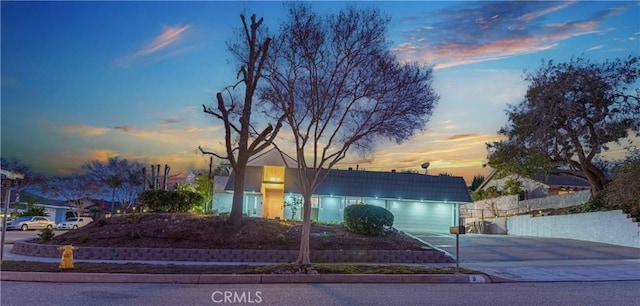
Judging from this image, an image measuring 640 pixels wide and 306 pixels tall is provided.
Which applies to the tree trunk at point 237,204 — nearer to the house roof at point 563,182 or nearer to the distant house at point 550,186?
the distant house at point 550,186

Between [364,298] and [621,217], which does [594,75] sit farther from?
[364,298]

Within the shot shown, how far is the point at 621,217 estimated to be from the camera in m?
22.7

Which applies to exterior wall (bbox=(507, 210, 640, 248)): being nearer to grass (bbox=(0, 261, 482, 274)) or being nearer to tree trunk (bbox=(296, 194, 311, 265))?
grass (bbox=(0, 261, 482, 274))

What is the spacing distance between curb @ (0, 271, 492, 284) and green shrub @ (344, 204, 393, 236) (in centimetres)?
672

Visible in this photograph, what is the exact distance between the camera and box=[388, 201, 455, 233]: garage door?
33812 mm

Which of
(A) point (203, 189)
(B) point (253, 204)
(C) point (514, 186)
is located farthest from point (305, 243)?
(C) point (514, 186)

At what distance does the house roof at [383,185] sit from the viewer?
32.8 meters

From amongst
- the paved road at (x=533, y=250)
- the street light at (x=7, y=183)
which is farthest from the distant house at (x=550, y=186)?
the street light at (x=7, y=183)

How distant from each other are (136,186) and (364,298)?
4009cm

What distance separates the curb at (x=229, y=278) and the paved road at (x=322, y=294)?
52 cm

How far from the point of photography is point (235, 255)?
16.5 meters

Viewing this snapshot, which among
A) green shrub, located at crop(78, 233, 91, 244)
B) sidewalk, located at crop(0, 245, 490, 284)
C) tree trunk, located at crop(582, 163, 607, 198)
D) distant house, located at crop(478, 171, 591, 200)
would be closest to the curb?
sidewalk, located at crop(0, 245, 490, 284)

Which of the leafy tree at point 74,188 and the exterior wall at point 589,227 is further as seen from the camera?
the leafy tree at point 74,188

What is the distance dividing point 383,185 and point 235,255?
18557mm
